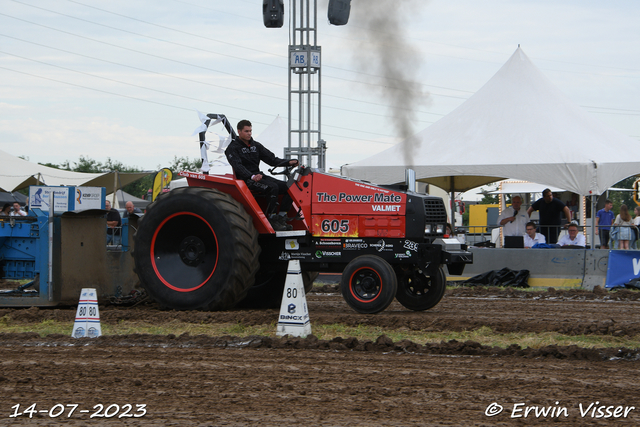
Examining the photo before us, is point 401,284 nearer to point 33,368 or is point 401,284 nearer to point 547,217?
point 33,368

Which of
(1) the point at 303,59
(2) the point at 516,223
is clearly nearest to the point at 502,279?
(2) the point at 516,223

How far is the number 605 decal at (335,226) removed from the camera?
8.32 m

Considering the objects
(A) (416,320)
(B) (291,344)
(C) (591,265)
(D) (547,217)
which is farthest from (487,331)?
(D) (547,217)

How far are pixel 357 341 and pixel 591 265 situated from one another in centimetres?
760

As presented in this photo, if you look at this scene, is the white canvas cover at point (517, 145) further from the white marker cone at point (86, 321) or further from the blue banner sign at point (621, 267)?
the white marker cone at point (86, 321)

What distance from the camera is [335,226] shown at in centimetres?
834

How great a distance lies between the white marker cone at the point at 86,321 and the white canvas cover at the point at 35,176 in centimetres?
1503

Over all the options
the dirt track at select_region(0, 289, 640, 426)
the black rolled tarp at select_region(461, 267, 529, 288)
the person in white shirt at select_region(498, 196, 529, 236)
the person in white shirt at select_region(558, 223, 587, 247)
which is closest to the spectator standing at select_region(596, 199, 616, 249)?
the person in white shirt at select_region(558, 223, 587, 247)

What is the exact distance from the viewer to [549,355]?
5766 millimetres

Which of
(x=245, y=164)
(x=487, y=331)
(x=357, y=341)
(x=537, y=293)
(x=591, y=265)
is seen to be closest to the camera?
(x=357, y=341)

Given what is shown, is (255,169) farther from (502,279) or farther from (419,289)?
(502,279)
